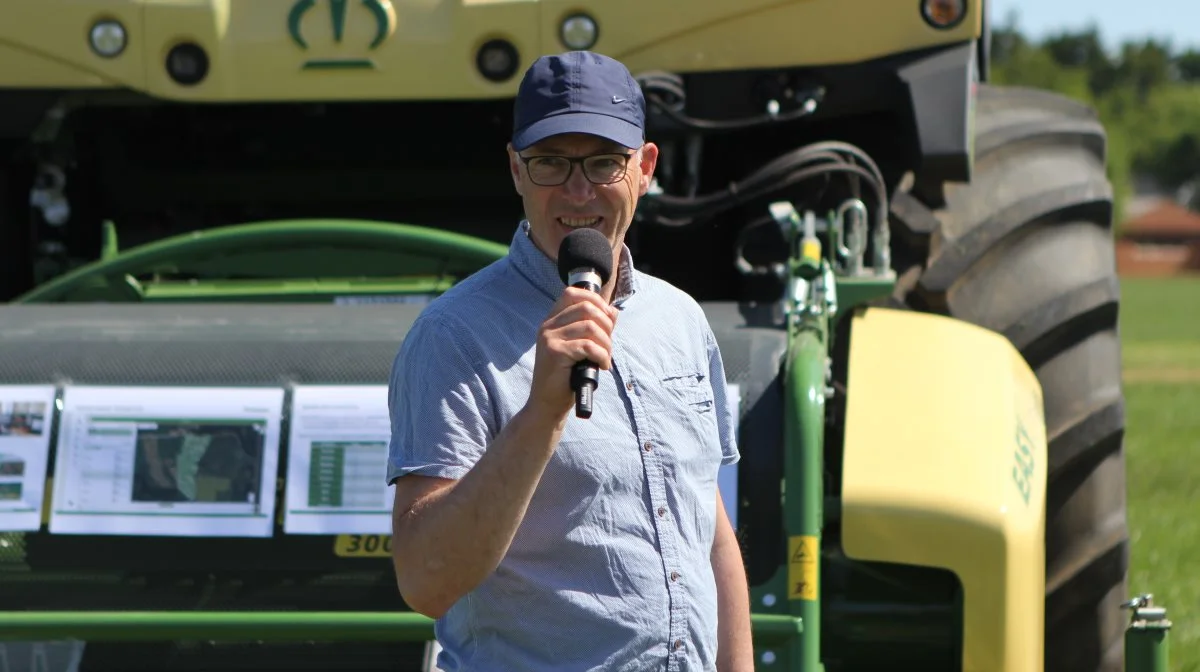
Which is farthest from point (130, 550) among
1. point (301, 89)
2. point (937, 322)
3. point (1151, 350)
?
point (1151, 350)

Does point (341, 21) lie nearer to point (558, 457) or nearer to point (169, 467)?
point (169, 467)

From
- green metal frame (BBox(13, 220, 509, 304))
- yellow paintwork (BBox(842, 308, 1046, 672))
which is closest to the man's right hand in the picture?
yellow paintwork (BBox(842, 308, 1046, 672))

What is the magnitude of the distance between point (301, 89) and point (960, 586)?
6.45 feet

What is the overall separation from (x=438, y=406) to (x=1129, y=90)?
119 m

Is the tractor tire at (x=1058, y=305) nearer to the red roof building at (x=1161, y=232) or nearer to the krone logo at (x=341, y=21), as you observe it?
the krone logo at (x=341, y=21)

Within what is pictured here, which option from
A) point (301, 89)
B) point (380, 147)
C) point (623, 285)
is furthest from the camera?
point (380, 147)

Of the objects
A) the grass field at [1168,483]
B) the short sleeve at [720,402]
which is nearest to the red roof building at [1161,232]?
the grass field at [1168,483]

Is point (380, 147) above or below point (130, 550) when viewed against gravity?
above

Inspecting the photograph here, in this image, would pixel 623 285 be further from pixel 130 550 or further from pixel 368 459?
pixel 130 550

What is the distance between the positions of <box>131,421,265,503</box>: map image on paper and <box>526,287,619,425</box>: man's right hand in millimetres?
1462

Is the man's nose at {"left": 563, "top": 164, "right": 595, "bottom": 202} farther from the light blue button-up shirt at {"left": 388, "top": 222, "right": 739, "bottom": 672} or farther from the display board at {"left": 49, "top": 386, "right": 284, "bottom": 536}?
the display board at {"left": 49, "top": 386, "right": 284, "bottom": 536}

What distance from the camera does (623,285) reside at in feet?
8.27

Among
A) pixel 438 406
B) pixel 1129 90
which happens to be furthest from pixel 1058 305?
pixel 1129 90

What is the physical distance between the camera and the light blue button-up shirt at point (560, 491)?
2.30m
